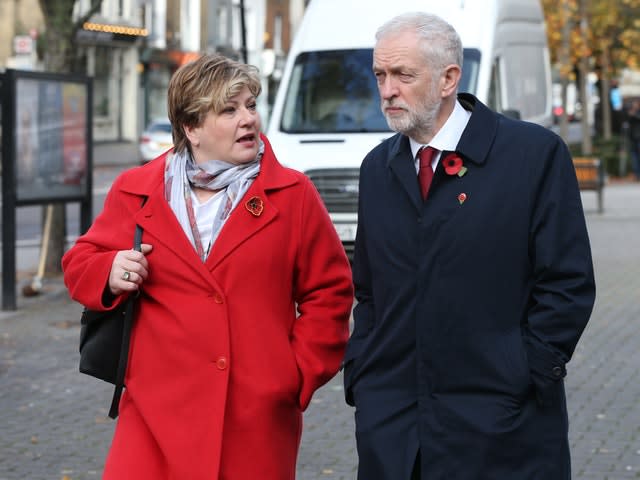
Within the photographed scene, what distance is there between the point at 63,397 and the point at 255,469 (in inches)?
186

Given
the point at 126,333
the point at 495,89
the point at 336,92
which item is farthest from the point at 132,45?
the point at 126,333

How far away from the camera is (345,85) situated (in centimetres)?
1350

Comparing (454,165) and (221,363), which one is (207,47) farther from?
(454,165)

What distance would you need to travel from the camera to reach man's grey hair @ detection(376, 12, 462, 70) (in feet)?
11.7

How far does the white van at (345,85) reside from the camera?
41.6 ft

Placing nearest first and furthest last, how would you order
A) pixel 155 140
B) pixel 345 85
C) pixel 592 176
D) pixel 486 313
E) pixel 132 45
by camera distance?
pixel 486 313 → pixel 345 85 → pixel 592 176 → pixel 155 140 → pixel 132 45

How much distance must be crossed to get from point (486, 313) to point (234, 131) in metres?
0.86

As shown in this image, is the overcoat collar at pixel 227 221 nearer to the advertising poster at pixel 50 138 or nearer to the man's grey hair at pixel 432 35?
the man's grey hair at pixel 432 35

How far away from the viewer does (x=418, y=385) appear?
11.6ft

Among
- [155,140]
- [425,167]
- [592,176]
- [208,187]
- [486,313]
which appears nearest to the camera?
[486,313]

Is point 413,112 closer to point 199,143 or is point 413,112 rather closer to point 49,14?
point 199,143

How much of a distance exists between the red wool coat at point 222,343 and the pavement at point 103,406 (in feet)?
8.73

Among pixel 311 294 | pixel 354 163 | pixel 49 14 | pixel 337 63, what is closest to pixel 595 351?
pixel 354 163

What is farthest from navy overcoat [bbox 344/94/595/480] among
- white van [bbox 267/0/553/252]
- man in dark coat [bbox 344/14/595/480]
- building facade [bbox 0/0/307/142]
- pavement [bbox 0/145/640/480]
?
building facade [bbox 0/0/307/142]
